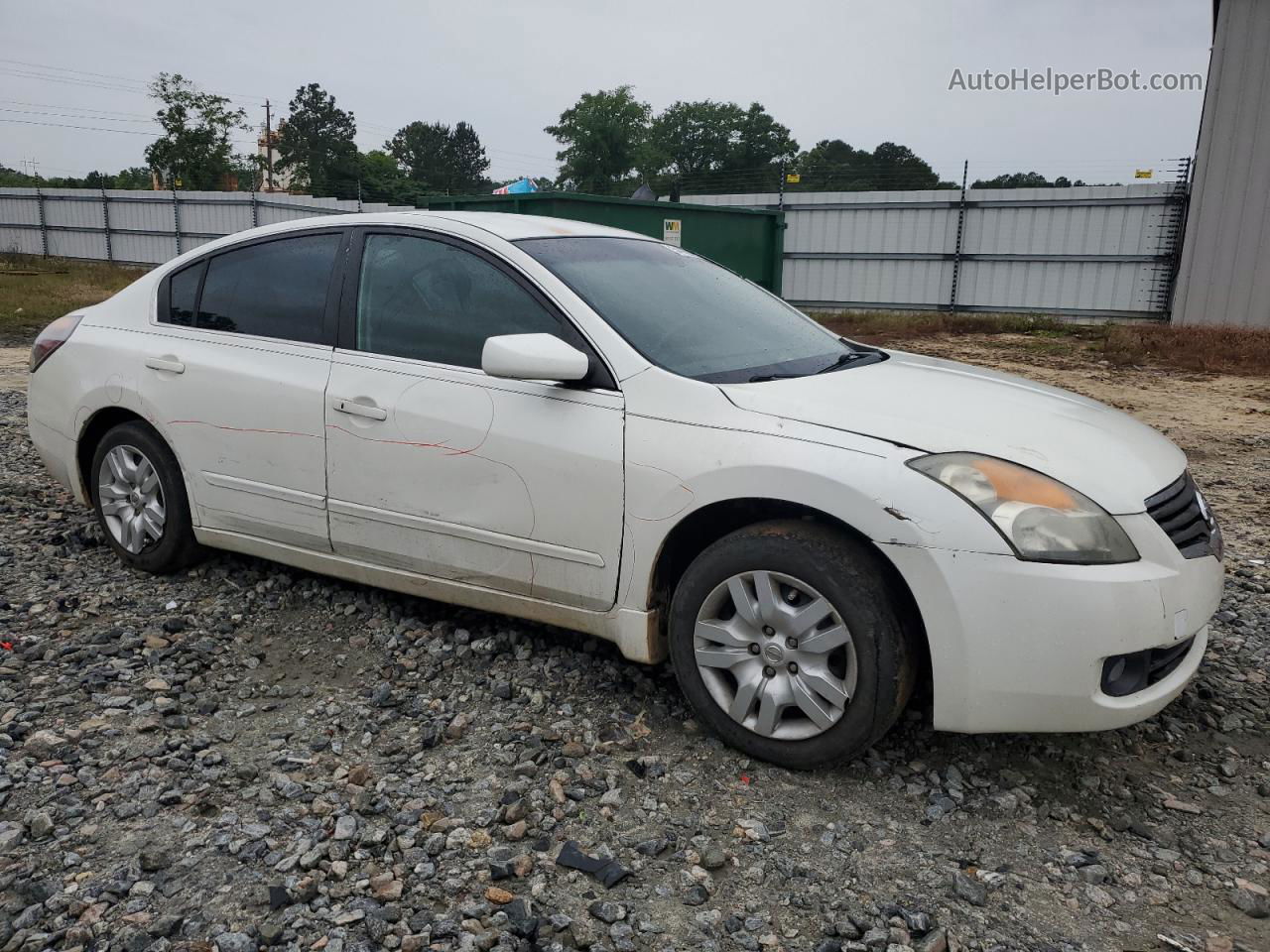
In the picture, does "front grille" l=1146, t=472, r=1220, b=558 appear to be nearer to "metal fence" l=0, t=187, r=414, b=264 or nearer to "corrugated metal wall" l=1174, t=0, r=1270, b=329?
"corrugated metal wall" l=1174, t=0, r=1270, b=329

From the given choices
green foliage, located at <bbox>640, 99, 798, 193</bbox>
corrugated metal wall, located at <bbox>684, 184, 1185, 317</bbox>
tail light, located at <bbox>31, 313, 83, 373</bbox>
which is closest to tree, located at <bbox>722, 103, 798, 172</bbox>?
green foliage, located at <bbox>640, 99, 798, 193</bbox>

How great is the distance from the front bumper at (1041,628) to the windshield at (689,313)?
37.3 inches

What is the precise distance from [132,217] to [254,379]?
2767 centimetres

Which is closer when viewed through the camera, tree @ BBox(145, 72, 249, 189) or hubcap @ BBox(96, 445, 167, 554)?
hubcap @ BBox(96, 445, 167, 554)

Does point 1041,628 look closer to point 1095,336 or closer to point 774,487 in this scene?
point 774,487

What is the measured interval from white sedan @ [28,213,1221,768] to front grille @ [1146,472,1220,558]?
15mm

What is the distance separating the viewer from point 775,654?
2854 millimetres

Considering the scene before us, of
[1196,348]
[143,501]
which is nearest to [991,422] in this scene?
[143,501]

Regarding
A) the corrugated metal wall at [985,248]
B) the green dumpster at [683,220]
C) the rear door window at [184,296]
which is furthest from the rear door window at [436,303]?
the corrugated metal wall at [985,248]

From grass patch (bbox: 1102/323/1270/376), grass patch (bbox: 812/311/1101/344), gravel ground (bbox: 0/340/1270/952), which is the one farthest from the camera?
grass patch (bbox: 812/311/1101/344)

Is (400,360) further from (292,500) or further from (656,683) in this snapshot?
(656,683)

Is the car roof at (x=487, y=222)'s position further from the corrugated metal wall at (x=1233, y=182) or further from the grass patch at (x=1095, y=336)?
the corrugated metal wall at (x=1233, y=182)

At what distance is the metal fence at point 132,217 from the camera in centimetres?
2608

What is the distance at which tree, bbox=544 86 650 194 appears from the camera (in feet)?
242
